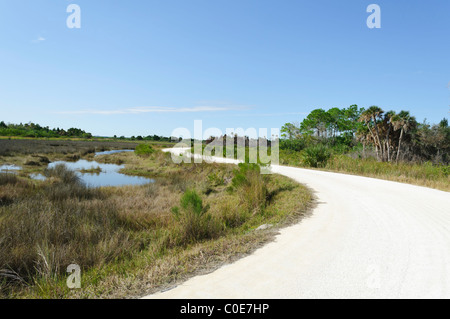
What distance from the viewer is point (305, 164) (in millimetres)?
18344

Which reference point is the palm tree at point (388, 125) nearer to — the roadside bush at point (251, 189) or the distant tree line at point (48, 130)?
the roadside bush at point (251, 189)

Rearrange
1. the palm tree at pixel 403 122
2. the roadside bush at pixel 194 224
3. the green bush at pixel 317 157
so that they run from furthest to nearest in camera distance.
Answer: the palm tree at pixel 403 122 < the green bush at pixel 317 157 < the roadside bush at pixel 194 224

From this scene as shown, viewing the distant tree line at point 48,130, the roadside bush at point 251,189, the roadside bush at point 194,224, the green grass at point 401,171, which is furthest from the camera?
the distant tree line at point 48,130

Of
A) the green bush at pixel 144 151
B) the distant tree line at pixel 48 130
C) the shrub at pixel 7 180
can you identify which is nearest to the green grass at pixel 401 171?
the shrub at pixel 7 180

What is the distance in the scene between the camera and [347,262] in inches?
133

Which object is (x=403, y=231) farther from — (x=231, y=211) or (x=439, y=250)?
(x=231, y=211)

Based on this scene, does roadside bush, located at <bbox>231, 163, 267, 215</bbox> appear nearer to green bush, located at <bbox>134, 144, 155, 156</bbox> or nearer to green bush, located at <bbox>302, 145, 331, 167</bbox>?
green bush, located at <bbox>302, 145, 331, 167</bbox>

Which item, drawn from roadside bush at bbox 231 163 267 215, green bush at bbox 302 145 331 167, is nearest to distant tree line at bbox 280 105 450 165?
green bush at bbox 302 145 331 167

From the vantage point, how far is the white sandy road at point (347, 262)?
271 cm

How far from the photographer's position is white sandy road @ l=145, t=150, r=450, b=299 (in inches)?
107

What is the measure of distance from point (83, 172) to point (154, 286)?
22.9 m

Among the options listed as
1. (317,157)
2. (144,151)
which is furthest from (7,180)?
(144,151)

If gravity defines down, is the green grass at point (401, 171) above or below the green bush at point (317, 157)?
below
